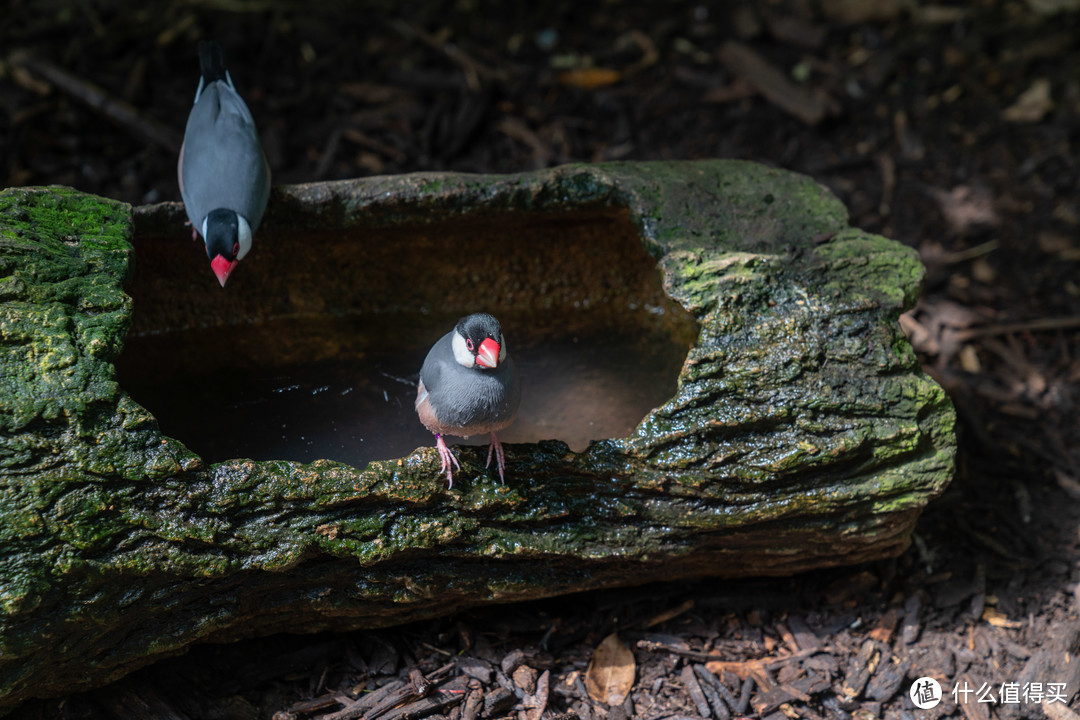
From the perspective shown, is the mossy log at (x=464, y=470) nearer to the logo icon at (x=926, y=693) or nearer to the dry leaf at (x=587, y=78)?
the logo icon at (x=926, y=693)

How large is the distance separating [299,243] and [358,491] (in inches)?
57.9

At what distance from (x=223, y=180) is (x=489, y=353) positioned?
4.30 ft

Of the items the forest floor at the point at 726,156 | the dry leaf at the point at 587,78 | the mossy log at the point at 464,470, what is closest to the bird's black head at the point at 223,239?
the mossy log at the point at 464,470

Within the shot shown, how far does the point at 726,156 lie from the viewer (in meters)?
5.45

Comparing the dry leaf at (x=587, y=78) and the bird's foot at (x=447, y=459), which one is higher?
the dry leaf at (x=587, y=78)

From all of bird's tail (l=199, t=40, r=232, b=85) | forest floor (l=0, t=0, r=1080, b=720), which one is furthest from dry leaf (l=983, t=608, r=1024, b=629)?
bird's tail (l=199, t=40, r=232, b=85)

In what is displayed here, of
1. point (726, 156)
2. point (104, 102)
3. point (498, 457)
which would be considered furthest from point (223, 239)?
point (726, 156)

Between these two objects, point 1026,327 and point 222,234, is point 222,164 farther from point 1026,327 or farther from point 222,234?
point 1026,327

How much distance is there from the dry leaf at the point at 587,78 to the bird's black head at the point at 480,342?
3.85 metres

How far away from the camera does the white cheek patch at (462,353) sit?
250 cm

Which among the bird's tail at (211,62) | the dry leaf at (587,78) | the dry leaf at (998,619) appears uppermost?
the dry leaf at (587,78)

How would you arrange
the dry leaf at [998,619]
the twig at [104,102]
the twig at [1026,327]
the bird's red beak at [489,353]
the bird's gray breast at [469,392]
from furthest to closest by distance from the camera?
the twig at [104,102] → the twig at [1026,327] → the dry leaf at [998,619] → the bird's gray breast at [469,392] → the bird's red beak at [489,353]

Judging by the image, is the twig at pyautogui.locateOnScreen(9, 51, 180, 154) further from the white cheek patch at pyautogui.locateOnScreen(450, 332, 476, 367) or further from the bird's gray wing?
the white cheek patch at pyautogui.locateOnScreen(450, 332, 476, 367)

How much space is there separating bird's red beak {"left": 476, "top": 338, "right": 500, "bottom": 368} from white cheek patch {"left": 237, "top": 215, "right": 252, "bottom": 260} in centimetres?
110
